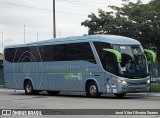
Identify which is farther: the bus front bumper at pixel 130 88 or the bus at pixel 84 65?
the bus at pixel 84 65

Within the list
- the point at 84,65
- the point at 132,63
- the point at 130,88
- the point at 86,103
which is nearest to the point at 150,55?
the point at 132,63

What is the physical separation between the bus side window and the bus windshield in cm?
38

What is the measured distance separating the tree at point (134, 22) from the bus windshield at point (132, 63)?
21.4m

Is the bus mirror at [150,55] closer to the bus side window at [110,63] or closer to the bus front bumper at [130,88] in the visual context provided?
the bus front bumper at [130,88]

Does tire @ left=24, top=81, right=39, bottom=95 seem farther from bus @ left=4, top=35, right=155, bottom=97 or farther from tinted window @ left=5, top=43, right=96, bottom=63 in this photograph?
tinted window @ left=5, top=43, right=96, bottom=63

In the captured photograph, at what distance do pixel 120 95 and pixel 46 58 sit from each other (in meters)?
5.86

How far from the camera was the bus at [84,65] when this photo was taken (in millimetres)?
23453

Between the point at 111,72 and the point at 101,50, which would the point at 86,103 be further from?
the point at 101,50

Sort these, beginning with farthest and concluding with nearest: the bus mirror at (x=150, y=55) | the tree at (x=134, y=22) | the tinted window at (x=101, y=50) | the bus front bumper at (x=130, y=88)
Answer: the tree at (x=134, y=22)
the bus mirror at (x=150, y=55)
the tinted window at (x=101, y=50)
the bus front bumper at (x=130, y=88)

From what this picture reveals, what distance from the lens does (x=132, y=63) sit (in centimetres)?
2358

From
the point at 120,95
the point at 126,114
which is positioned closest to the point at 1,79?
the point at 120,95

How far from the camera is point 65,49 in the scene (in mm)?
26375

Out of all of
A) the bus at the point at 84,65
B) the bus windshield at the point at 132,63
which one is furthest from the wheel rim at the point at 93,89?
the bus windshield at the point at 132,63

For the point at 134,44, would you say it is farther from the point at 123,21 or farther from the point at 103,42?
the point at 123,21
